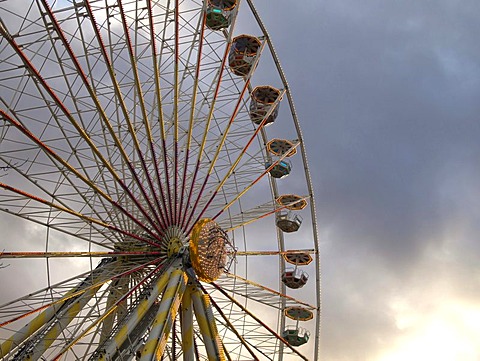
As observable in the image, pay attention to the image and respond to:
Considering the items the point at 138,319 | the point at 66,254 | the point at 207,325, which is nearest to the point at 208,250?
the point at 207,325

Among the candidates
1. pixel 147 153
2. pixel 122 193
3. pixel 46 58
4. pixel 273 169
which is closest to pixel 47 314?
pixel 122 193

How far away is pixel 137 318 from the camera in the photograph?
1816 cm

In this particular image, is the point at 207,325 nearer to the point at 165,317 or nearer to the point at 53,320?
the point at 165,317

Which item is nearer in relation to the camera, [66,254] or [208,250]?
[66,254]

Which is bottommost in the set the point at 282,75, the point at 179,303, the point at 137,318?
the point at 137,318

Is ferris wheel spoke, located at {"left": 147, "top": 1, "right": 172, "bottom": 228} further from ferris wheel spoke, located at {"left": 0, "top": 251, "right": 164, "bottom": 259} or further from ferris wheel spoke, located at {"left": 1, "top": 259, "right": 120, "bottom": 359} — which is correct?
ferris wheel spoke, located at {"left": 1, "top": 259, "right": 120, "bottom": 359}

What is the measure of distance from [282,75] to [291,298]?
864cm

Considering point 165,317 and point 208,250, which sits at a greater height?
point 208,250

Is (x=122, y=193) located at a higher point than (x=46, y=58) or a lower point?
lower

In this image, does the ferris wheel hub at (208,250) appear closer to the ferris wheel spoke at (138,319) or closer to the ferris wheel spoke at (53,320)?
the ferris wheel spoke at (138,319)

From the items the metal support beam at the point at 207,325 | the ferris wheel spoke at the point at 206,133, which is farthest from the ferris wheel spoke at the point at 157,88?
the metal support beam at the point at 207,325

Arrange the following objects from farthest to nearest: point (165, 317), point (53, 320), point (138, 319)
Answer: point (53, 320) → point (138, 319) → point (165, 317)

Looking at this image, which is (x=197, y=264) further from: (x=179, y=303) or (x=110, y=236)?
(x=110, y=236)

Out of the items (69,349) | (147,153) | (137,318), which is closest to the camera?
(69,349)
